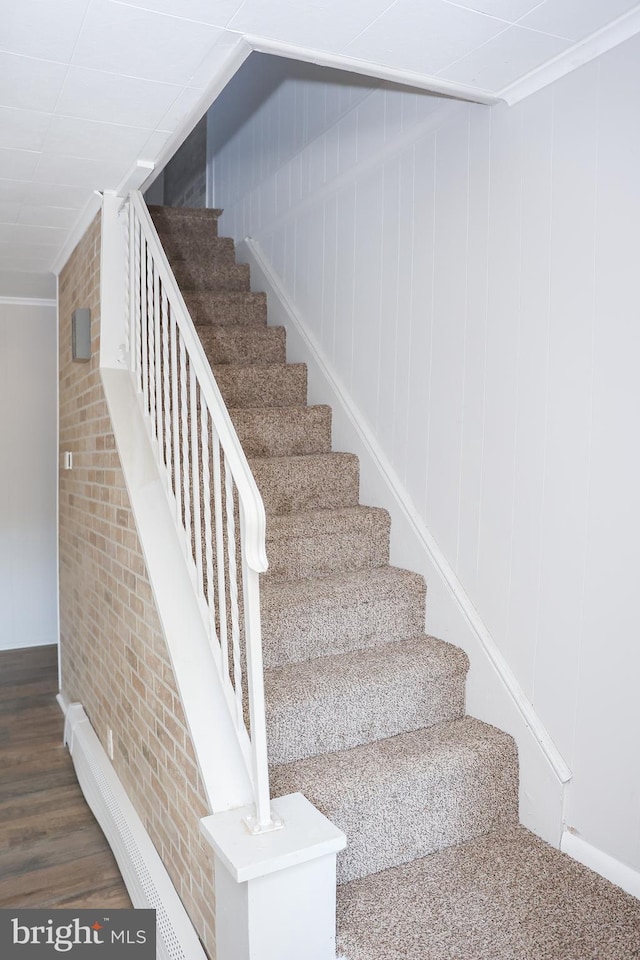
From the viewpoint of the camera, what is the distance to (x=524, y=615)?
2.32 m

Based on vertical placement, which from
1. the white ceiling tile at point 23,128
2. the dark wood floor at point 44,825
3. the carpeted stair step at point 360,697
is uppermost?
the white ceiling tile at point 23,128

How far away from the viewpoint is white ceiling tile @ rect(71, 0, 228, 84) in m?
1.73

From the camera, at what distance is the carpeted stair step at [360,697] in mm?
2271

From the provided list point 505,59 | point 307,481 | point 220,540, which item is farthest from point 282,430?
point 505,59

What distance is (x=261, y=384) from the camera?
3.55 metres

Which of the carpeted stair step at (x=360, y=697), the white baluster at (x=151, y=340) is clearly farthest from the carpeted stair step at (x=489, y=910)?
the white baluster at (x=151, y=340)

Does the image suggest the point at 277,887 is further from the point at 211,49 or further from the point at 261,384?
the point at 261,384

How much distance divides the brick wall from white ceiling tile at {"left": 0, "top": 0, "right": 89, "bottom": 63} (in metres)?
1.23

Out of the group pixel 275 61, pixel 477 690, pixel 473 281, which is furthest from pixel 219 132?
pixel 477 690

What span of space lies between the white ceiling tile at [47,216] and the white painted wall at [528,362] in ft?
3.94

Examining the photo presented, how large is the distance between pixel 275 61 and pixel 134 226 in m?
1.88

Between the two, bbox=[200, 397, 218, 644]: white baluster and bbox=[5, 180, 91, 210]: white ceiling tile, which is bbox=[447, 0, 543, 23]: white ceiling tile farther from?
bbox=[5, 180, 91, 210]: white ceiling tile

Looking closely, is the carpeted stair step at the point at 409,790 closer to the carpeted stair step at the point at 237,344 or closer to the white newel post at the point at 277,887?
the white newel post at the point at 277,887

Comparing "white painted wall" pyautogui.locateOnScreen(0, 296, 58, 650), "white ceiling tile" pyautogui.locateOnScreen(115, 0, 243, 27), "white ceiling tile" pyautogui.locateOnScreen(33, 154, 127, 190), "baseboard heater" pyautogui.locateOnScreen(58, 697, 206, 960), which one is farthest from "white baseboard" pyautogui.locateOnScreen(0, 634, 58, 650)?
"white ceiling tile" pyautogui.locateOnScreen(115, 0, 243, 27)
